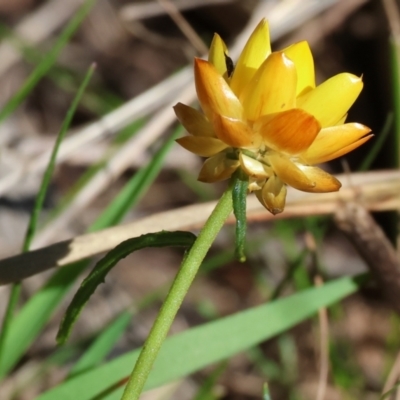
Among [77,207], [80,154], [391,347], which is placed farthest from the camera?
[80,154]

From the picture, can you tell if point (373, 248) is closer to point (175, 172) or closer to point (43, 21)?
point (175, 172)

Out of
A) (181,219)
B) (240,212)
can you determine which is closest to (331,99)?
(240,212)

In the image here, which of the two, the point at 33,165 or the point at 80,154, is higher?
the point at 80,154

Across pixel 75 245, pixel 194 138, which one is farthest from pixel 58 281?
pixel 194 138

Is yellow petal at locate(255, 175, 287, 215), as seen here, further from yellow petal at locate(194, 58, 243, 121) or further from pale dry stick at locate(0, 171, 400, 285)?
pale dry stick at locate(0, 171, 400, 285)

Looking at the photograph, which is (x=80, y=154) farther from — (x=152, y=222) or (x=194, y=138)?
(x=194, y=138)

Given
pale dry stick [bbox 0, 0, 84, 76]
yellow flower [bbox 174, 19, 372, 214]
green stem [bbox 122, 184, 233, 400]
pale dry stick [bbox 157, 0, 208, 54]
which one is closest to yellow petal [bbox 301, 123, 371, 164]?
yellow flower [bbox 174, 19, 372, 214]
